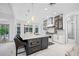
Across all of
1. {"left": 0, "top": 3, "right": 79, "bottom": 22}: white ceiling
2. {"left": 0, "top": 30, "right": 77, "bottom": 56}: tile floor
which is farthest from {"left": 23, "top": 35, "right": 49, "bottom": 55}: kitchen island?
{"left": 0, "top": 3, "right": 79, "bottom": 22}: white ceiling

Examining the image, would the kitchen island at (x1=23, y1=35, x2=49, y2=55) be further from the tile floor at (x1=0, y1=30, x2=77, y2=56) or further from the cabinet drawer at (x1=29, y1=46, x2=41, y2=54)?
the tile floor at (x1=0, y1=30, x2=77, y2=56)

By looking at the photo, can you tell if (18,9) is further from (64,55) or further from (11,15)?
(64,55)

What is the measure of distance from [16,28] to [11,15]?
1.49 ft

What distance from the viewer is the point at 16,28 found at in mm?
2404

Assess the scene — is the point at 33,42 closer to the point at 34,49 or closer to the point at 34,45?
the point at 34,45

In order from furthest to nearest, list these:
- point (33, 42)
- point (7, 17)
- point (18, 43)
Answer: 1. point (33, 42)
2. point (18, 43)
3. point (7, 17)

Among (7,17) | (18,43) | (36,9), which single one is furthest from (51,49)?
(7,17)

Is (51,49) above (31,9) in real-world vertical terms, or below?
below

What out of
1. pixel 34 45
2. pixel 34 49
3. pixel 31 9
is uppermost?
pixel 31 9

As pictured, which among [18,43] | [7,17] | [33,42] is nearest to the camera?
[7,17]

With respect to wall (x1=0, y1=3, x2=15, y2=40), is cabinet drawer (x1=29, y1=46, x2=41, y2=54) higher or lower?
lower

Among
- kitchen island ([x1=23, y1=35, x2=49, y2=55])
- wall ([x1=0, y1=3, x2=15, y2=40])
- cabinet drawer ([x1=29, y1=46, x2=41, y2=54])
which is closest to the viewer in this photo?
wall ([x1=0, y1=3, x2=15, y2=40])

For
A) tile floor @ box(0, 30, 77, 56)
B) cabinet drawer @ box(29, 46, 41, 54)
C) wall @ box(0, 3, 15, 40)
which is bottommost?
cabinet drawer @ box(29, 46, 41, 54)

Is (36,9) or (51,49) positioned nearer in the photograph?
(36,9)
